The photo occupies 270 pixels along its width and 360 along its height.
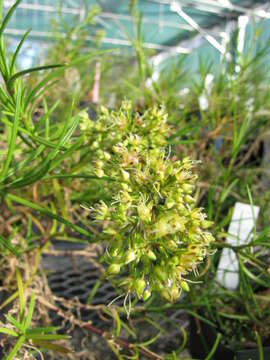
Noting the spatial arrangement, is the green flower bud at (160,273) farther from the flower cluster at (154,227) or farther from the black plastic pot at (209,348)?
the black plastic pot at (209,348)

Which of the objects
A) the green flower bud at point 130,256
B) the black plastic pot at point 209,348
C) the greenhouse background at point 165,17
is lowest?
the black plastic pot at point 209,348

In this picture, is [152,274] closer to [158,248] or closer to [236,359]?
[158,248]

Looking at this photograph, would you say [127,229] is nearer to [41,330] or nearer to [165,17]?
[41,330]

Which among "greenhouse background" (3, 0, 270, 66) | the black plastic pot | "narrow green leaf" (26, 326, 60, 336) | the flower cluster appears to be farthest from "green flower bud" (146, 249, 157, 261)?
"greenhouse background" (3, 0, 270, 66)

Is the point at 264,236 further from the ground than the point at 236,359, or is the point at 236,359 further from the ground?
the point at 264,236

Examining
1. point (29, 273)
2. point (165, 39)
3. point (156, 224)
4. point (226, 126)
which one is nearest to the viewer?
point (156, 224)

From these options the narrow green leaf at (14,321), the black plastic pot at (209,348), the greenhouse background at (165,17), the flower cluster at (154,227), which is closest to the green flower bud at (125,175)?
the flower cluster at (154,227)

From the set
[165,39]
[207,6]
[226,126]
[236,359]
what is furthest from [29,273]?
[165,39]

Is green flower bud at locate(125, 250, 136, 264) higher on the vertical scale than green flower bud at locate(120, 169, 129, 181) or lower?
lower

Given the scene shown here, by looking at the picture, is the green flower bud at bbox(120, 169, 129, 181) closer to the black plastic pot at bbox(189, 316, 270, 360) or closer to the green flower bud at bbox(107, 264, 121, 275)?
the green flower bud at bbox(107, 264, 121, 275)
